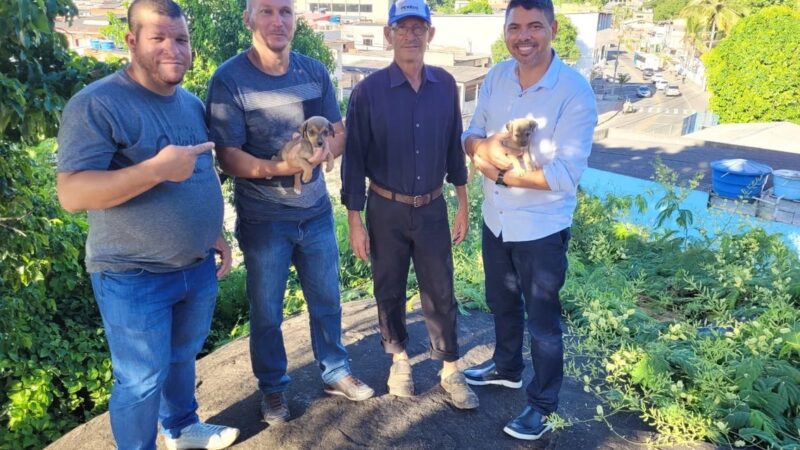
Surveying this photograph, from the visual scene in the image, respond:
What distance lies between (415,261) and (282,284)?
747 mm

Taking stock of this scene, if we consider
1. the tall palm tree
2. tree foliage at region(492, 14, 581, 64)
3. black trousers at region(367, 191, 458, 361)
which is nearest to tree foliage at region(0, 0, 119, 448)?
black trousers at region(367, 191, 458, 361)

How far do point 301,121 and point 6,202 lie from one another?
1659mm

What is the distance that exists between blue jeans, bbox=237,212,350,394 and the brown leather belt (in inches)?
12.6

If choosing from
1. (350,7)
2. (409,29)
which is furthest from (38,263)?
(350,7)

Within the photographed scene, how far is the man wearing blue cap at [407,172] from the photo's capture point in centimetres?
303

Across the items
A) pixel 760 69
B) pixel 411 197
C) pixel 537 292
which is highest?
pixel 411 197

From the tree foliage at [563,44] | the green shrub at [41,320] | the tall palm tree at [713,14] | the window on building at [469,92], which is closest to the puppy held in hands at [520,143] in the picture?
the green shrub at [41,320]

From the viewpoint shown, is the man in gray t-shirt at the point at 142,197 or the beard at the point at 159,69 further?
the beard at the point at 159,69

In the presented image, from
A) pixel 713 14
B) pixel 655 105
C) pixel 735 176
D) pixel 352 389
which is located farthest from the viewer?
pixel 655 105

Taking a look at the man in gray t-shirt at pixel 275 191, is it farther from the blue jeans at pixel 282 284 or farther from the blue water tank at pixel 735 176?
the blue water tank at pixel 735 176

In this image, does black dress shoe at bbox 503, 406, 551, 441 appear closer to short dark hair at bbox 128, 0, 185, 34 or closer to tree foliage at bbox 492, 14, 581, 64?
short dark hair at bbox 128, 0, 185, 34

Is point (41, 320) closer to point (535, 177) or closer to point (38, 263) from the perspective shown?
point (38, 263)

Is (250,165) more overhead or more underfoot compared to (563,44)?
more overhead

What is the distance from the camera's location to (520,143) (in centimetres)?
274
